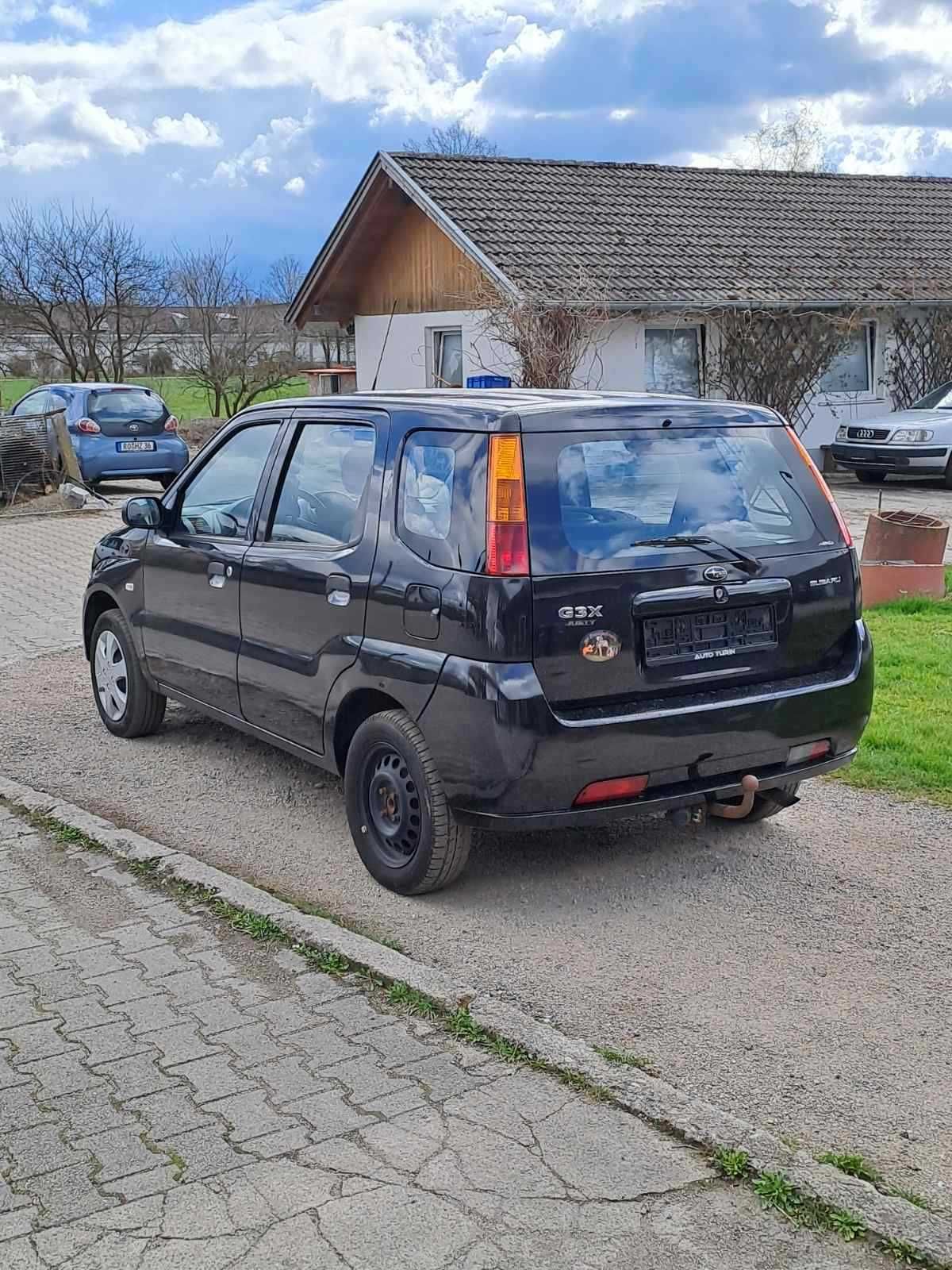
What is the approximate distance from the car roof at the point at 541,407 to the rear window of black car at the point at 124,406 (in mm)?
15575

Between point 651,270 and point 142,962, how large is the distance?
19115mm

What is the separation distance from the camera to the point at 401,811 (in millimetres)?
5125

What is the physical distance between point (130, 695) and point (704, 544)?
357cm

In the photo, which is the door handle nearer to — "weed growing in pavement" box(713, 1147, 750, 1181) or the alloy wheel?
the alloy wheel

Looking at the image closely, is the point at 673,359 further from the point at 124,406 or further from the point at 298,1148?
the point at 298,1148

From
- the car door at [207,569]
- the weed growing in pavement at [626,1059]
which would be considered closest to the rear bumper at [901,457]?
the car door at [207,569]

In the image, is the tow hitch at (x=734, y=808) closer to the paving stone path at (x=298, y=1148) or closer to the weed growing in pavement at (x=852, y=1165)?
the paving stone path at (x=298, y=1148)

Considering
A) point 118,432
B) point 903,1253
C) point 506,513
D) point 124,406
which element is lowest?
point 903,1253

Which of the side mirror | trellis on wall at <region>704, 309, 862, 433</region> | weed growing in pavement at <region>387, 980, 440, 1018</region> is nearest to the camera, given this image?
weed growing in pavement at <region>387, 980, 440, 1018</region>

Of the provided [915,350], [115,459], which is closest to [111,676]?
[115,459]

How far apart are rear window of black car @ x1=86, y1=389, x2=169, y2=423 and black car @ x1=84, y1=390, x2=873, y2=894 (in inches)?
605

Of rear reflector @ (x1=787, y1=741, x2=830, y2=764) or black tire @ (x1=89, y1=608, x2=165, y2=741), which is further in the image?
black tire @ (x1=89, y1=608, x2=165, y2=741)

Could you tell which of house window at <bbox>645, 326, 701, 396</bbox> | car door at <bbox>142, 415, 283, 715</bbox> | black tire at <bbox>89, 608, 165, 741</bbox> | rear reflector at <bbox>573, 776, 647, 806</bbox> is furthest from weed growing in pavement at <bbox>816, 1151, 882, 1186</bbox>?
house window at <bbox>645, 326, 701, 396</bbox>

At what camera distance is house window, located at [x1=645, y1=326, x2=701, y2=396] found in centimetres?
2220
